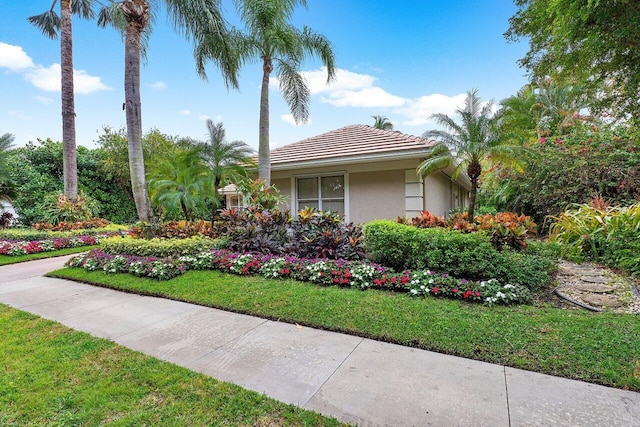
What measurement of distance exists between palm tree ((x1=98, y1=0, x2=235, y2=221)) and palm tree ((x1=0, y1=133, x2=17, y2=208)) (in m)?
10.5

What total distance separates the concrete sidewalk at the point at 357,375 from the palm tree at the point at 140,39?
5.23 m

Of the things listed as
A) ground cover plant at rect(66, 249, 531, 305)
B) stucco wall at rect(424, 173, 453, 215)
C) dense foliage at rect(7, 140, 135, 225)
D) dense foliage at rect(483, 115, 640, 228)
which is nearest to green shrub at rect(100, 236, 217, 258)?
ground cover plant at rect(66, 249, 531, 305)

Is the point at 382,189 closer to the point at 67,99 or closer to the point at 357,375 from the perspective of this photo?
the point at 357,375

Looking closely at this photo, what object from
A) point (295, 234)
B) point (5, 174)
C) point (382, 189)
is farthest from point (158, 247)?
point (5, 174)

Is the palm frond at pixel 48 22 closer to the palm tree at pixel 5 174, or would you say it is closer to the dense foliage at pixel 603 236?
the palm tree at pixel 5 174

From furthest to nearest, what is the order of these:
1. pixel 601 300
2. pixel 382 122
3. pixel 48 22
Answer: pixel 382 122, pixel 48 22, pixel 601 300

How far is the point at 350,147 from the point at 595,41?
571 centimetres

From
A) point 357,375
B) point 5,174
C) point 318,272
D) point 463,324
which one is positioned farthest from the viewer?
point 5,174

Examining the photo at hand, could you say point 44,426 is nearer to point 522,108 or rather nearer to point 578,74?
point 578,74

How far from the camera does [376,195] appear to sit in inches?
352

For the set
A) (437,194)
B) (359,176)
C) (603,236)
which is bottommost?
(603,236)

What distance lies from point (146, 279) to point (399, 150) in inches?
262

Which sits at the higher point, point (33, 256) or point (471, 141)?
point (471, 141)

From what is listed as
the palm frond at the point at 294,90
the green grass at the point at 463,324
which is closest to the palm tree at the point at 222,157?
the palm frond at the point at 294,90
